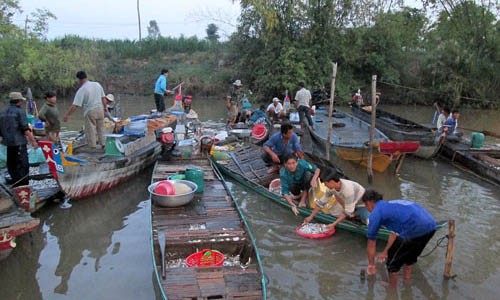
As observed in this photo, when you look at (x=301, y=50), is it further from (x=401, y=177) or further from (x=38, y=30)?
(x=38, y=30)

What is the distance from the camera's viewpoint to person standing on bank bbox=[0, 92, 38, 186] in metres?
6.97

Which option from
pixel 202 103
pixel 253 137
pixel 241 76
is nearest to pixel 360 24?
pixel 241 76

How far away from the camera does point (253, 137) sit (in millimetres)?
11188

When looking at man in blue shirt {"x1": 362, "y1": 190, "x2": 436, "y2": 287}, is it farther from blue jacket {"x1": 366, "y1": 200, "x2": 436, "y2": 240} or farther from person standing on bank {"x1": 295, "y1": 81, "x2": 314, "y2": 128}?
person standing on bank {"x1": 295, "y1": 81, "x2": 314, "y2": 128}

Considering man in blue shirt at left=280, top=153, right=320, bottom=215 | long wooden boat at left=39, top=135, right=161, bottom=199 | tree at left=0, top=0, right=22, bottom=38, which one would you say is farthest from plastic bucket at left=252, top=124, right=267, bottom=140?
tree at left=0, top=0, right=22, bottom=38

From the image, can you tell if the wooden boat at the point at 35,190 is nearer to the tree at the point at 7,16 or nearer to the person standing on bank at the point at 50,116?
the person standing on bank at the point at 50,116

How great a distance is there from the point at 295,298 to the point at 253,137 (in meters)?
6.57

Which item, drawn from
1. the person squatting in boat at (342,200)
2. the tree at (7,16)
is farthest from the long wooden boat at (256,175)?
the tree at (7,16)

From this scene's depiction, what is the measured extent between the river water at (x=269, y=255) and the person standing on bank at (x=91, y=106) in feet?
4.35

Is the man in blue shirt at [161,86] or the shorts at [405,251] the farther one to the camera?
the man in blue shirt at [161,86]

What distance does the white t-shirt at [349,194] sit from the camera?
5883 mm

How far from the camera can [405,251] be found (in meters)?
4.66

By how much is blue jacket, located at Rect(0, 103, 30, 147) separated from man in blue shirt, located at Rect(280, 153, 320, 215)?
4528 mm

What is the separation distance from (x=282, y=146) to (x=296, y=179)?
4.56ft
